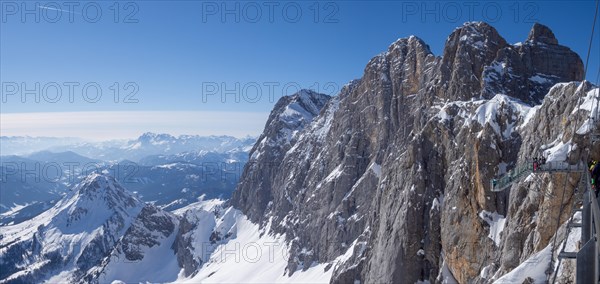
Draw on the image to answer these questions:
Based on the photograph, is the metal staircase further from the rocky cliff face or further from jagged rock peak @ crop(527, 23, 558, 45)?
jagged rock peak @ crop(527, 23, 558, 45)

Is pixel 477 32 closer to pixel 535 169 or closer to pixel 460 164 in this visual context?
pixel 460 164

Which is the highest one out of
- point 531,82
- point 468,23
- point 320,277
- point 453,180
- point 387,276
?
point 468,23

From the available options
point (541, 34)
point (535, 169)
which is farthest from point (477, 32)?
point (535, 169)

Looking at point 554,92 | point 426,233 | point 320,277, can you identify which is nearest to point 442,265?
point 426,233

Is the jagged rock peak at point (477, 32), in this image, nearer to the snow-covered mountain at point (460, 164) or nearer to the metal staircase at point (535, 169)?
the snow-covered mountain at point (460, 164)

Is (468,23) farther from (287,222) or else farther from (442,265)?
(287,222)

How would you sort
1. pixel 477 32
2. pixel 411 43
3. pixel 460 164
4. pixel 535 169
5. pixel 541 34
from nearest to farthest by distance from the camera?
pixel 535 169 < pixel 460 164 < pixel 541 34 < pixel 477 32 < pixel 411 43

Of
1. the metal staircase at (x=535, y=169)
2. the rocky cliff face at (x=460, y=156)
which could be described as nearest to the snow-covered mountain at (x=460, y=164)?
the rocky cliff face at (x=460, y=156)

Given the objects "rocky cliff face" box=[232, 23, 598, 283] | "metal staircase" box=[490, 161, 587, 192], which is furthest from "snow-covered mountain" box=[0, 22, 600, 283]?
"metal staircase" box=[490, 161, 587, 192]
